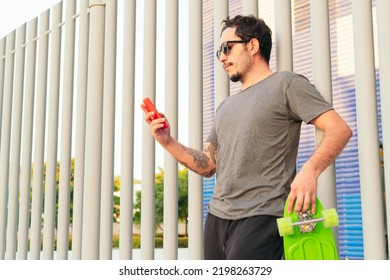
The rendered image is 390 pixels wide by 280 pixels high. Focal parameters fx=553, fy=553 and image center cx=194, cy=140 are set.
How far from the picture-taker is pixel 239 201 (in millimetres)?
2045

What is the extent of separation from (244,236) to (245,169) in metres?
0.25

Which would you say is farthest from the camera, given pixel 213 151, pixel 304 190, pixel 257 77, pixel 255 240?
pixel 213 151

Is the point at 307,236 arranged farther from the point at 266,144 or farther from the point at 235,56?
the point at 235,56

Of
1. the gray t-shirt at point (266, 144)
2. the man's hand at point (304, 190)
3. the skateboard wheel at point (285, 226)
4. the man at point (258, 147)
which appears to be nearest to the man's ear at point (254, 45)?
the man at point (258, 147)

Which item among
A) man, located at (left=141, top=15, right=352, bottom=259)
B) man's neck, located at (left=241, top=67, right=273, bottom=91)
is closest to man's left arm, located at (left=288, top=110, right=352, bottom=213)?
man, located at (left=141, top=15, right=352, bottom=259)

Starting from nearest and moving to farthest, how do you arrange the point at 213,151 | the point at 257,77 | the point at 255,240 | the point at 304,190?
the point at 304,190 < the point at 255,240 < the point at 257,77 < the point at 213,151

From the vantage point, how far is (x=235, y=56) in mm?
2201

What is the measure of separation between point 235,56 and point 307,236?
78 cm

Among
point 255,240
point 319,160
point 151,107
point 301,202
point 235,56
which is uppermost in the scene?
point 235,56

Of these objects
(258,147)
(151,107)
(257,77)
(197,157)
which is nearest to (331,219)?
(258,147)

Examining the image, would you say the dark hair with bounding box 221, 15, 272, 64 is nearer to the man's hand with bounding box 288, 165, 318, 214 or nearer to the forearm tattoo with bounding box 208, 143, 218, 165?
the forearm tattoo with bounding box 208, 143, 218, 165
